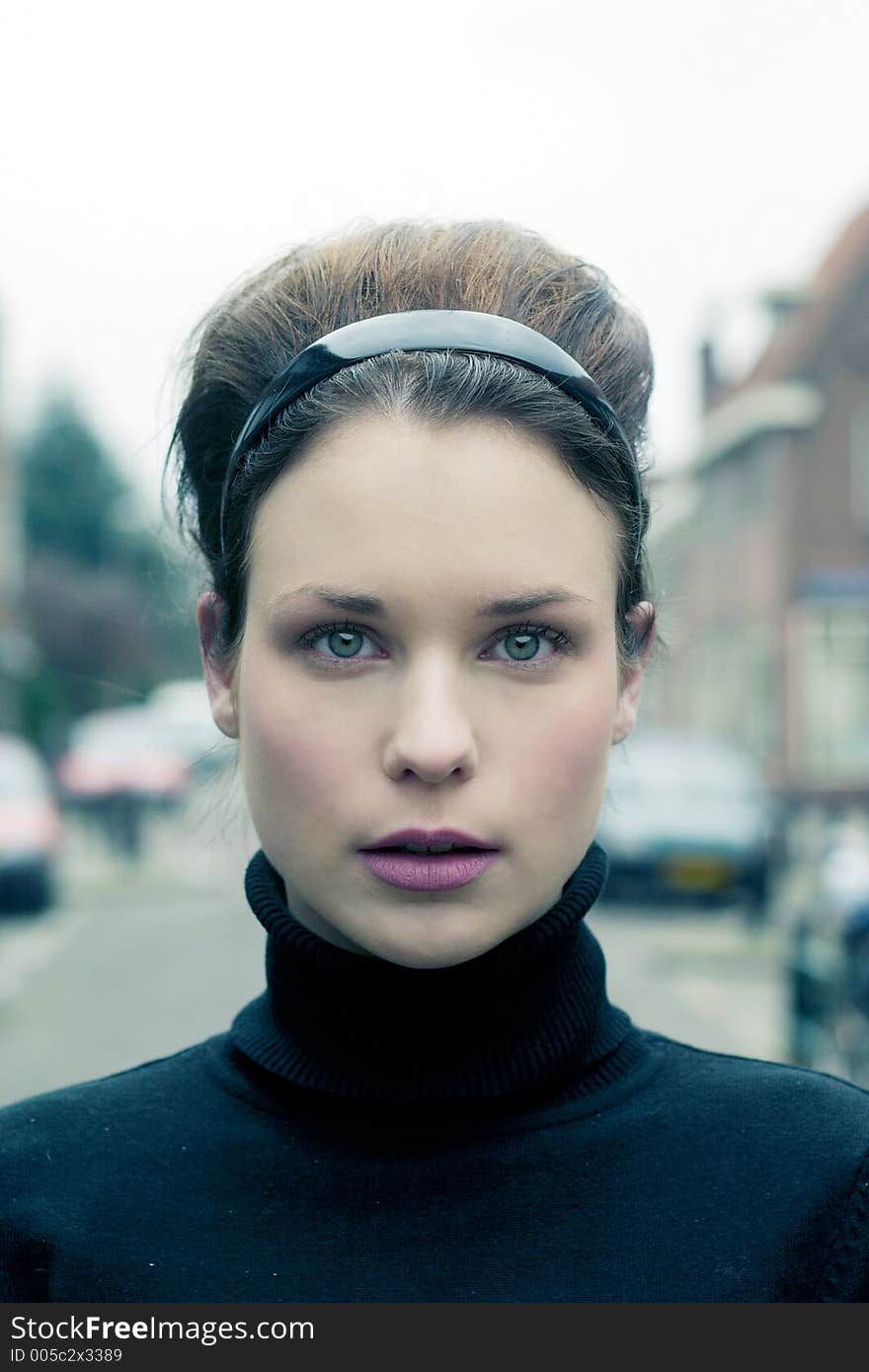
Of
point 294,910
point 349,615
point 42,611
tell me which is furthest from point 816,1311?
point 42,611

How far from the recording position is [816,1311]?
1273mm

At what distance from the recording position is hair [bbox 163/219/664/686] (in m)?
1.33

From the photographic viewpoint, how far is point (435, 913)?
4.25 ft

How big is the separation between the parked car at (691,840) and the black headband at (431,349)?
28.3 ft

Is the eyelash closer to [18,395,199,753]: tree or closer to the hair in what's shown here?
the hair

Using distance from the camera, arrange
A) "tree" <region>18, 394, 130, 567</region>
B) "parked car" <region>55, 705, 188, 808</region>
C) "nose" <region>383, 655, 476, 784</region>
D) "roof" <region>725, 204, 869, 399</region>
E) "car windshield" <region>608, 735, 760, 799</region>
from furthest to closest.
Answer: "tree" <region>18, 394, 130, 567</region>, "roof" <region>725, 204, 869, 399</region>, "parked car" <region>55, 705, 188, 808</region>, "car windshield" <region>608, 735, 760, 799</region>, "nose" <region>383, 655, 476, 784</region>

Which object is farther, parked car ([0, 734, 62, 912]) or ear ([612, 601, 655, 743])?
parked car ([0, 734, 62, 912])

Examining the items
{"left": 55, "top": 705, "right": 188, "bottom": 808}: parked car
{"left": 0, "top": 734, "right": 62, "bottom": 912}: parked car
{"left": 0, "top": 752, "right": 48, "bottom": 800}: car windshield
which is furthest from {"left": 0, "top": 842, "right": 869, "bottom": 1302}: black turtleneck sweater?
{"left": 55, "top": 705, "right": 188, "bottom": 808}: parked car

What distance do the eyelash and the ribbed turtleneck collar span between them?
0.21 m

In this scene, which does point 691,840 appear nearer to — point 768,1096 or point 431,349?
point 768,1096

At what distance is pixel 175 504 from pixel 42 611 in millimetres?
30628

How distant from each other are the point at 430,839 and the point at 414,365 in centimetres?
39

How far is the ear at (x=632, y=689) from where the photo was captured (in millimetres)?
1477

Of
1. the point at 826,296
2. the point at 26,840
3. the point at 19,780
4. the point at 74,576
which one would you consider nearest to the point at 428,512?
the point at 26,840
